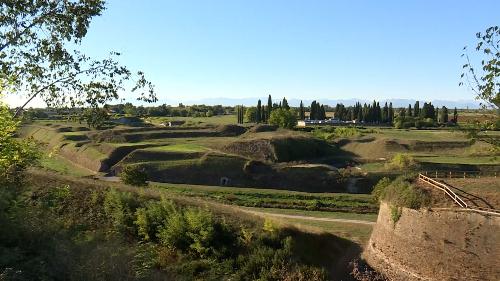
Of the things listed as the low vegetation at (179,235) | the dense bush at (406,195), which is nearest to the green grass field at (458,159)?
the dense bush at (406,195)

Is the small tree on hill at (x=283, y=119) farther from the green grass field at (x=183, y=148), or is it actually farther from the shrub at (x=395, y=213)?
the shrub at (x=395, y=213)

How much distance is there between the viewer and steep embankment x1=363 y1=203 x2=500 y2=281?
66.2ft

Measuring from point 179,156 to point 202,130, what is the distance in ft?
66.1

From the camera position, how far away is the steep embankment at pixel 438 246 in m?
20.2

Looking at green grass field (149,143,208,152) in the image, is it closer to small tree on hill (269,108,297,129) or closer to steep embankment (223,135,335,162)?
steep embankment (223,135,335,162)

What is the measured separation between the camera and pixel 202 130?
7425 centimetres

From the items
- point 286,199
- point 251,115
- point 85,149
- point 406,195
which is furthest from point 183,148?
point 251,115

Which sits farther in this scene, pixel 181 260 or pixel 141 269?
pixel 181 260

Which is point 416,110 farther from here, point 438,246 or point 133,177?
point 438,246

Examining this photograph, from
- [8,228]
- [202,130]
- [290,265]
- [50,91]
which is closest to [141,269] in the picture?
[8,228]

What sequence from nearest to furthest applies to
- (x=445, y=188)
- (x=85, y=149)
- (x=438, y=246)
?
(x=438, y=246) → (x=445, y=188) → (x=85, y=149)

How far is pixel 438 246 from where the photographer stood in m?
21.7

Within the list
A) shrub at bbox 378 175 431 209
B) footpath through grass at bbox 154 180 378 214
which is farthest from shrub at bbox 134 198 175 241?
footpath through grass at bbox 154 180 378 214

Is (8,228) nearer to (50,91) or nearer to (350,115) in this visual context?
(50,91)
